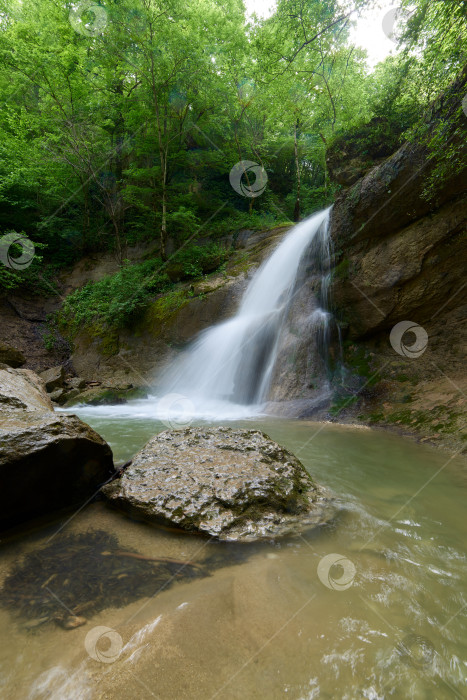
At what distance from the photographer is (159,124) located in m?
12.2

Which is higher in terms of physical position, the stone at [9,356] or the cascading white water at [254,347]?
the cascading white water at [254,347]

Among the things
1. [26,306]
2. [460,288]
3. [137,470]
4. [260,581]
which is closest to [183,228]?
[26,306]

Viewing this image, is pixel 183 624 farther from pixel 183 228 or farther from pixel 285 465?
pixel 183 228

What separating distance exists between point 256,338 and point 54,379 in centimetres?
613

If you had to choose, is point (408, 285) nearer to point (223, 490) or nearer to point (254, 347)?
point (254, 347)

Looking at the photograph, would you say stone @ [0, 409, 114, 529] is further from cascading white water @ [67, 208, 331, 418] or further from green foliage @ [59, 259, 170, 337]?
green foliage @ [59, 259, 170, 337]

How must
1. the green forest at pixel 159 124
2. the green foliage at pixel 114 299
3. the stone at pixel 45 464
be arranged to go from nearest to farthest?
the stone at pixel 45 464, the green forest at pixel 159 124, the green foliage at pixel 114 299

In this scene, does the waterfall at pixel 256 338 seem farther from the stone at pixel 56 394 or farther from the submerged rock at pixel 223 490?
the submerged rock at pixel 223 490

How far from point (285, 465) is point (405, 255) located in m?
5.24

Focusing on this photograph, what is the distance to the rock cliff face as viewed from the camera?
5.29 m

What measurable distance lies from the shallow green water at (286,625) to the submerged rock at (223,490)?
14 cm

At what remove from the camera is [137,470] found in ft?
8.98

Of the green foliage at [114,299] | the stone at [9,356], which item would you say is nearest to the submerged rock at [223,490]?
the stone at [9,356]

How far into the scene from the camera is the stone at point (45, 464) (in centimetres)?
213
